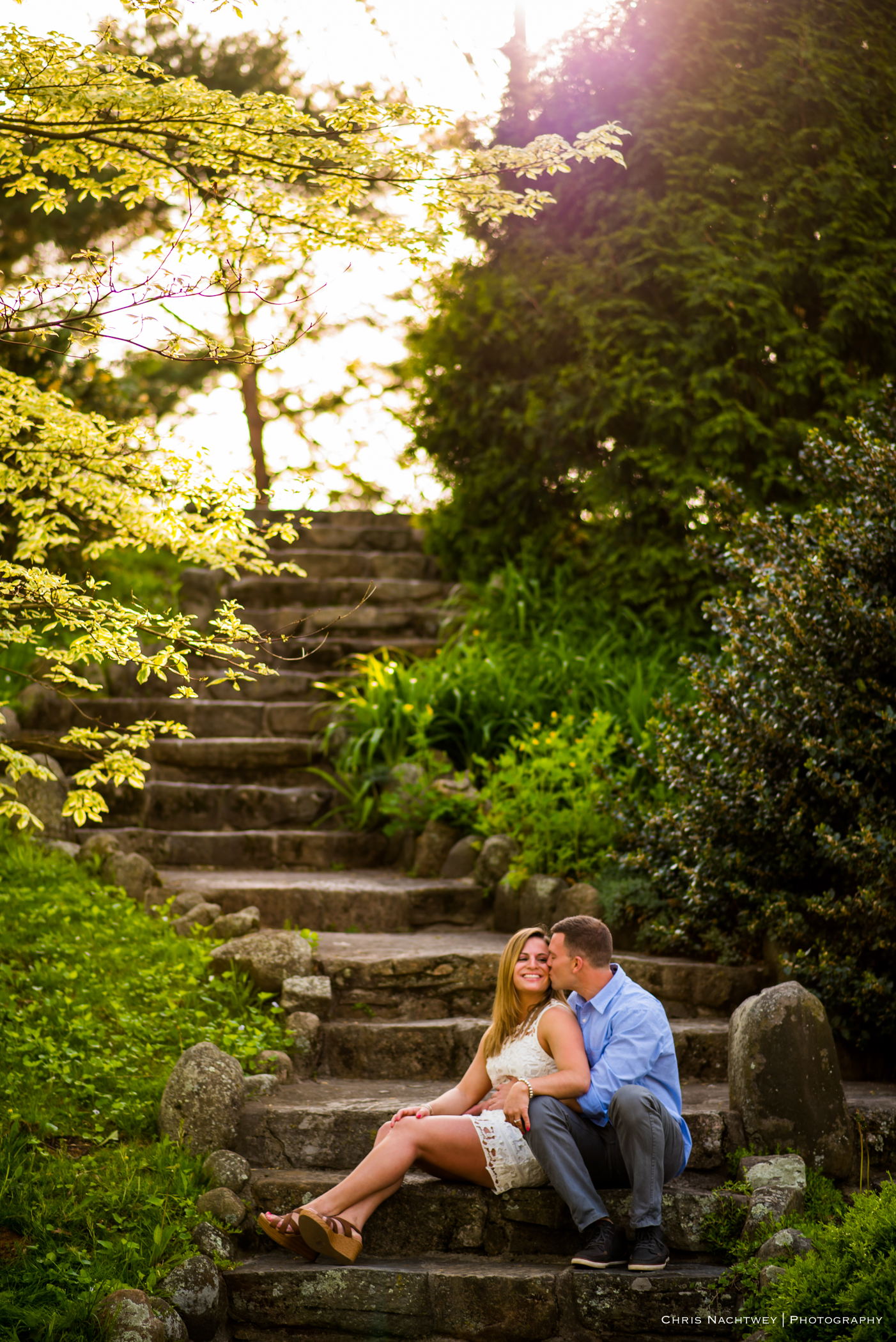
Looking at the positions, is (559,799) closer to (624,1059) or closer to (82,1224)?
(624,1059)

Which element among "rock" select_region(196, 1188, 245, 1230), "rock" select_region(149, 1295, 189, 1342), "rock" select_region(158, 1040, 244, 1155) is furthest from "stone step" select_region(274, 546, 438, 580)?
"rock" select_region(149, 1295, 189, 1342)

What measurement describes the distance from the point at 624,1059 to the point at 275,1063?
1.48 metres

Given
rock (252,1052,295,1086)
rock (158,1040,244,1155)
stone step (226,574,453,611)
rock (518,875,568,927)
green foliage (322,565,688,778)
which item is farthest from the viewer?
stone step (226,574,453,611)

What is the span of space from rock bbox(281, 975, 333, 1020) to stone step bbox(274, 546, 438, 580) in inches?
204

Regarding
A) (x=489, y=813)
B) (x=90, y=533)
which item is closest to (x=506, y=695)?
(x=489, y=813)

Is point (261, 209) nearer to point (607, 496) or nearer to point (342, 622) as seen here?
point (607, 496)

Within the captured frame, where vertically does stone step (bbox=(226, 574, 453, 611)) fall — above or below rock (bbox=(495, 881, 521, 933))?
above

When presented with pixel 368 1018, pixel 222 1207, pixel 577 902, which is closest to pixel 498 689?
pixel 577 902

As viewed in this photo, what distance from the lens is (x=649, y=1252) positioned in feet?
10.2

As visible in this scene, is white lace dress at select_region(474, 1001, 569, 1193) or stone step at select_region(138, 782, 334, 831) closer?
white lace dress at select_region(474, 1001, 569, 1193)

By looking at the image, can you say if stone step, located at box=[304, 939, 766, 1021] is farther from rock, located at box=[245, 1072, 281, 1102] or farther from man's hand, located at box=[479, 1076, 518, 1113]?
man's hand, located at box=[479, 1076, 518, 1113]

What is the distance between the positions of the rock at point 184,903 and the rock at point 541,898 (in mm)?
1615

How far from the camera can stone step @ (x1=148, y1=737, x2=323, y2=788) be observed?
6.94 metres

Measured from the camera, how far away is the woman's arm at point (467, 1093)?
3.55 meters
